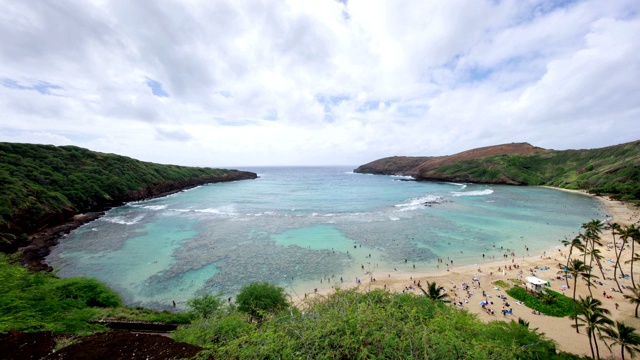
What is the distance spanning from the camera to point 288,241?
4203 centimetres

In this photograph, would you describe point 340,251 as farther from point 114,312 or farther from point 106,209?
point 106,209

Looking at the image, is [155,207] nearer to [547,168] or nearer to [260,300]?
[260,300]

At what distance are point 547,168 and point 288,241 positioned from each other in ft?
466

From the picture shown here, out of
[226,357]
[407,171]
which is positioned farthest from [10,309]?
[407,171]

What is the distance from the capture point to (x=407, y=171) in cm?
18288

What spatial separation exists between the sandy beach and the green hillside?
171 feet

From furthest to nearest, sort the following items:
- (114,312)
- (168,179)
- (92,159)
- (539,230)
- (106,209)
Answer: (168,179)
(92,159)
(106,209)
(539,230)
(114,312)

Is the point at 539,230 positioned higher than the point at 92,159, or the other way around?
the point at 92,159

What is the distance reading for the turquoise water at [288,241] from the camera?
2981 centimetres

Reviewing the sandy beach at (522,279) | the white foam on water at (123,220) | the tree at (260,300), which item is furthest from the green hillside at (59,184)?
the sandy beach at (522,279)

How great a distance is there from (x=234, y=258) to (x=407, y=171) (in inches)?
6637

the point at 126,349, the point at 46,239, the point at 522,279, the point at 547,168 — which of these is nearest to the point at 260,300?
the point at 126,349

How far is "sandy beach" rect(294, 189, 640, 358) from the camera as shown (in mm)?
20562

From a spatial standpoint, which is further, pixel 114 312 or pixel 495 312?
pixel 495 312
